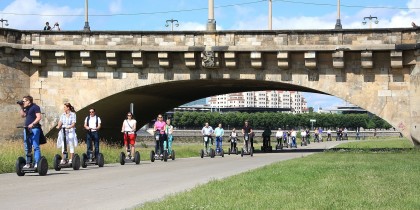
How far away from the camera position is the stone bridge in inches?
1219

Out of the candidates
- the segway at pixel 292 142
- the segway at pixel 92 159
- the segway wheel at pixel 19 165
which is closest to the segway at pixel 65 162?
the segway at pixel 92 159

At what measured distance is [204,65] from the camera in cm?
3300

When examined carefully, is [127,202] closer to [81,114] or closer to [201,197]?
[201,197]

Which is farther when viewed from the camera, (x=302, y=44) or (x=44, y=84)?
(x=44, y=84)

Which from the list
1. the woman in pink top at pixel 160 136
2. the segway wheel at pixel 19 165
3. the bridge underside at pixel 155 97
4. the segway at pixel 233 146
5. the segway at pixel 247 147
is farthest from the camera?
the segway at pixel 233 146

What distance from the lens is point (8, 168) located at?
58.4 feet

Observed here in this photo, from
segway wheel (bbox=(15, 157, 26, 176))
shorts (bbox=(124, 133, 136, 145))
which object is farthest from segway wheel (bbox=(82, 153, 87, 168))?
segway wheel (bbox=(15, 157, 26, 176))

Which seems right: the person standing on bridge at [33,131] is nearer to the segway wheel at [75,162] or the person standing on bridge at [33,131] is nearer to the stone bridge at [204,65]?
the segway wheel at [75,162]

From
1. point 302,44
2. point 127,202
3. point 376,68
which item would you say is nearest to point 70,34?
point 302,44

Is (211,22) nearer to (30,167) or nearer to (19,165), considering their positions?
(30,167)

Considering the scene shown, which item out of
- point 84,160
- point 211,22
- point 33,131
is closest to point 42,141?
point 33,131

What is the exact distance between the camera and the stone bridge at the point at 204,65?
1219 inches

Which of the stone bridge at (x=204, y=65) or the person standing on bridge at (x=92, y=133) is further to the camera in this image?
the stone bridge at (x=204, y=65)

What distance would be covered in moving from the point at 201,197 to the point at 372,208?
264 centimetres
